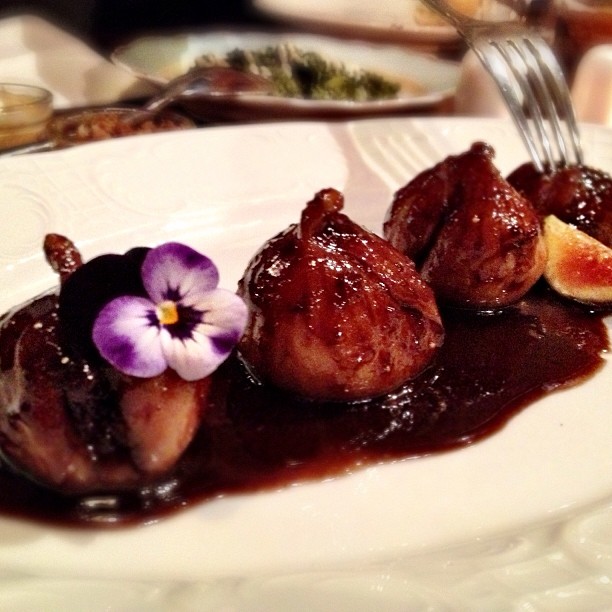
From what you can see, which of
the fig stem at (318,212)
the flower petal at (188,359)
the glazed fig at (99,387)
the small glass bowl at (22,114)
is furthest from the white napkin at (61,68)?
the flower petal at (188,359)

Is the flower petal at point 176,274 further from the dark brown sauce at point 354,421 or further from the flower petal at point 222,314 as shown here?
the dark brown sauce at point 354,421

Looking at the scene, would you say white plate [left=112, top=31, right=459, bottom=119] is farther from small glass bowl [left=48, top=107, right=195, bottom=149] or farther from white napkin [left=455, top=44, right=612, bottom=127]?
small glass bowl [left=48, top=107, right=195, bottom=149]

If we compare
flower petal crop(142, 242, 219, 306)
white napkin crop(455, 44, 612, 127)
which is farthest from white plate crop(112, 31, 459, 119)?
flower petal crop(142, 242, 219, 306)

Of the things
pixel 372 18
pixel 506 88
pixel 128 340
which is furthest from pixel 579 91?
pixel 128 340

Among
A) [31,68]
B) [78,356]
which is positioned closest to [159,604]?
[78,356]

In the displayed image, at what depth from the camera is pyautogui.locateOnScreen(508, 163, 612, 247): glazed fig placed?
2607 millimetres

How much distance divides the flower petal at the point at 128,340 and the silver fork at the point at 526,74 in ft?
6.65

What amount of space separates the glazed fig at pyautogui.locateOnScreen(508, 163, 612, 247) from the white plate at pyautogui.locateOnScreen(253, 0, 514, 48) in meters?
2.23

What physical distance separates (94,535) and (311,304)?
0.81 meters

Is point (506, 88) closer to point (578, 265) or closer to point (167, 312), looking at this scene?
point (578, 265)

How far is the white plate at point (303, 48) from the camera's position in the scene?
3.70m

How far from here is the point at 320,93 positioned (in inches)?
159

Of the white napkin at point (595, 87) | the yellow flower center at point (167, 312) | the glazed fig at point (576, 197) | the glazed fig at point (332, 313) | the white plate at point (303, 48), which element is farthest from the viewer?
the white napkin at point (595, 87)

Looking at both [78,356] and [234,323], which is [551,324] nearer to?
[234,323]
